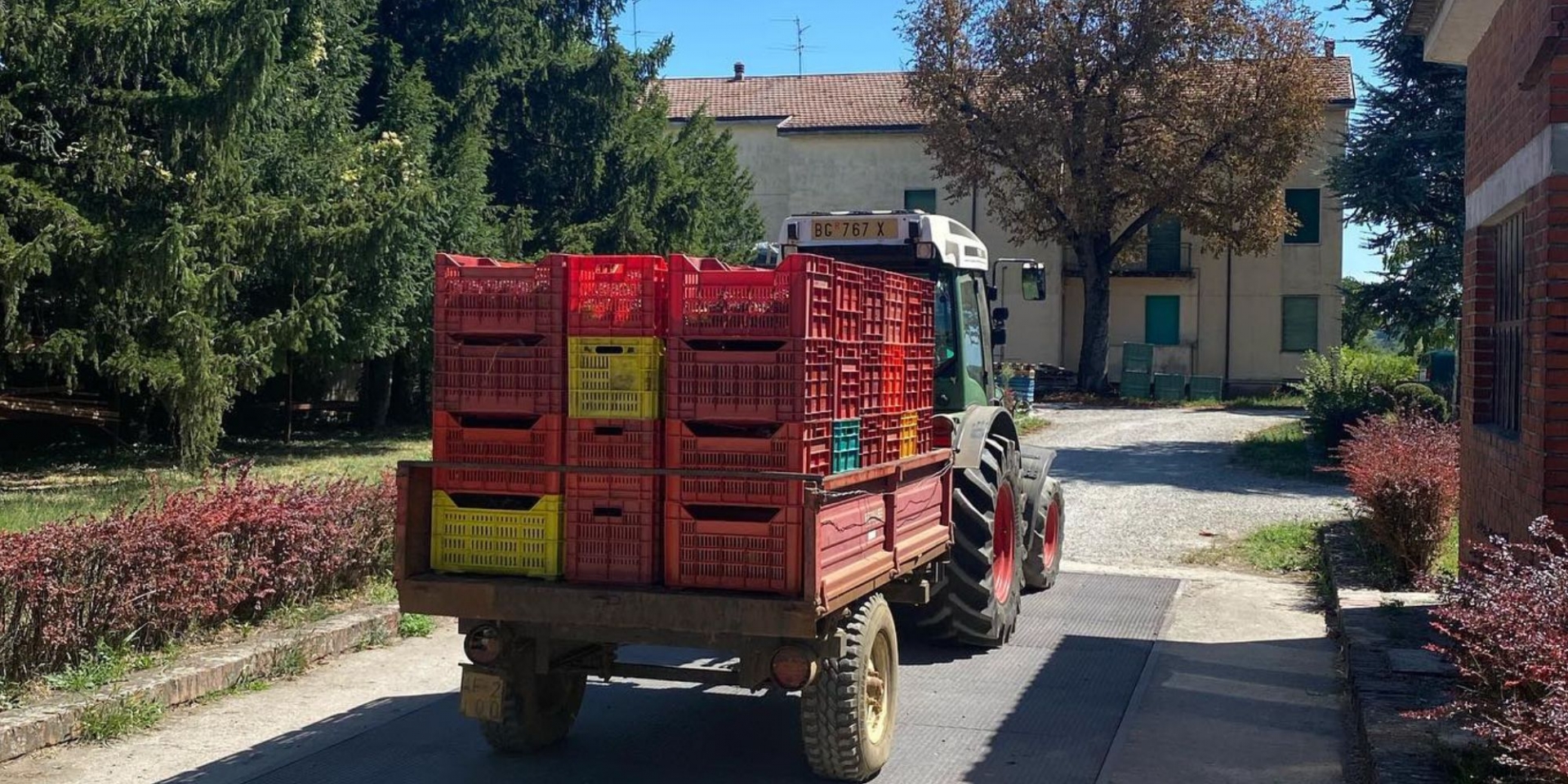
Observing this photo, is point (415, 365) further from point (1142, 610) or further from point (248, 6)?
point (1142, 610)

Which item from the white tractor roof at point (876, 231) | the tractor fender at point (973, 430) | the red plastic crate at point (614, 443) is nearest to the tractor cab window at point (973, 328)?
the white tractor roof at point (876, 231)

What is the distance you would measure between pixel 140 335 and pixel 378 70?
979 centimetres

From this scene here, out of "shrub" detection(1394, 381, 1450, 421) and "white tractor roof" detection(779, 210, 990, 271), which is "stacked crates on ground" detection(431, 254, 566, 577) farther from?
"shrub" detection(1394, 381, 1450, 421)

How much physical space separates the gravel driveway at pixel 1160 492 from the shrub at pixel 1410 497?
2729 millimetres

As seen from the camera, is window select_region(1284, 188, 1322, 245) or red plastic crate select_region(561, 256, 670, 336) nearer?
red plastic crate select_region(561, 256, 670, 336)

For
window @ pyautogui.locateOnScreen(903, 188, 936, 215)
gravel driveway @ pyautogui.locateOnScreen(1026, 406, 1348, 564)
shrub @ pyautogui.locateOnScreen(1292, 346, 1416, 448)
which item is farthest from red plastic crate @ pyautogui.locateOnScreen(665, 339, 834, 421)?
window @ pyautogui.locateOnScreen(903, 188, 936, 215)

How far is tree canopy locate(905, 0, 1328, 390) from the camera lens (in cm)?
3409

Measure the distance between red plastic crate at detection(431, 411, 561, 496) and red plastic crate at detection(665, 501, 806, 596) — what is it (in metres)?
0.60

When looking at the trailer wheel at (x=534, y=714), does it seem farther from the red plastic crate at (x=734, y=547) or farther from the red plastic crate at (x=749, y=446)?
the red plastic crate at (x=749, y=446)

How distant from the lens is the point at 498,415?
634cm

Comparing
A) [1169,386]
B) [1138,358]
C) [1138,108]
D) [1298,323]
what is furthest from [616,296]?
[1298,323]

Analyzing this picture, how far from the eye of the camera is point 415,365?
84.2ft

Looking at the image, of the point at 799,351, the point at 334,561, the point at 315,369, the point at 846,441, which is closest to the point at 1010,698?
the point at 846,441

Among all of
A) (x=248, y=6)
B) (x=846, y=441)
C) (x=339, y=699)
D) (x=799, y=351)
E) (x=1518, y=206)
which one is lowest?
(x=339, y=699)
